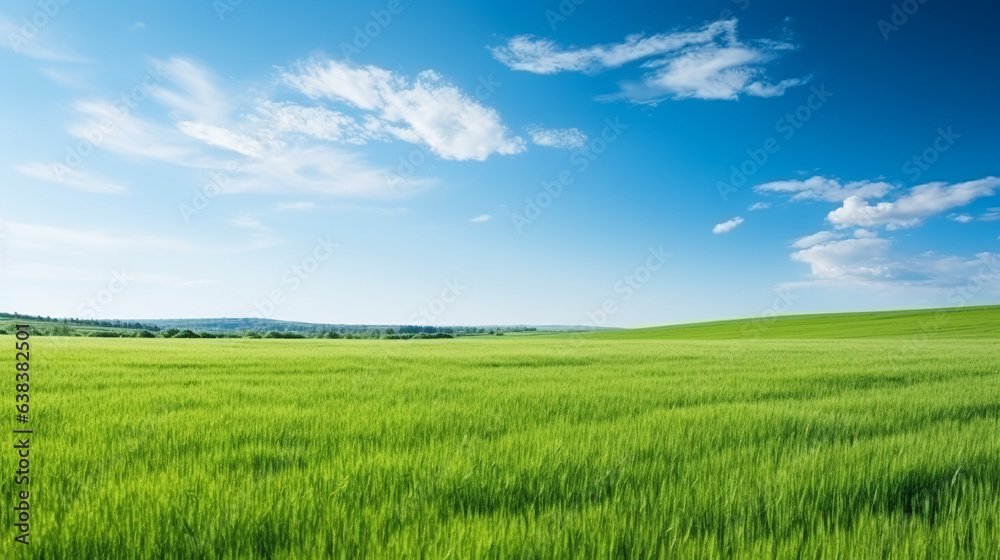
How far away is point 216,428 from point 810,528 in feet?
17.8

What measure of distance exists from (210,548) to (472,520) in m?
1.38

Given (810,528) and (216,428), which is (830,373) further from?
(216,428)

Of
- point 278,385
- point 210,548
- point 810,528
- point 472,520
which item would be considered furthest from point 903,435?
point 278,385

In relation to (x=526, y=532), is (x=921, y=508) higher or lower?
lower

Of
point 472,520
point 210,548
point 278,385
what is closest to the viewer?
point 210,548

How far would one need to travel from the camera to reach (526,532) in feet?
8.90

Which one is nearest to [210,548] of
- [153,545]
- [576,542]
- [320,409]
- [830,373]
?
[153,545]

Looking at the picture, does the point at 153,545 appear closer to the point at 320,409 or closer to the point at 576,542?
the point at 576,542

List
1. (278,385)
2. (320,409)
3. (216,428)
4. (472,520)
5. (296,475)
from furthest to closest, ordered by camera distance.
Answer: (278,385)
(320,409)
(216,428)
(296,475)
(472,520)

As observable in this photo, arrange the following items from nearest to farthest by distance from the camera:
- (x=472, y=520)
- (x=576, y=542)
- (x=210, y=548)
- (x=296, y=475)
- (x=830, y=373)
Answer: (x=210, y=548)
(x=576, y=542)
(x=472, y=520)
(x=296, y=475)
(x=830, y=373)

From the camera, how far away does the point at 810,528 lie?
301 centimetres

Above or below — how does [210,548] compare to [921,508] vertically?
above

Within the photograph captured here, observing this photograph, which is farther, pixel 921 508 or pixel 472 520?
pixel 921 508

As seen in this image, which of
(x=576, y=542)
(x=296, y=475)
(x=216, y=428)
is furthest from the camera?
(x=216, y=428)
